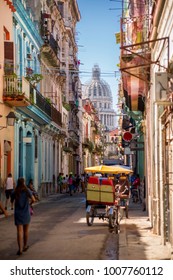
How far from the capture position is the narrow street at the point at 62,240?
996 cm

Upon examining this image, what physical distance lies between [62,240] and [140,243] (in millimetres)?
1551

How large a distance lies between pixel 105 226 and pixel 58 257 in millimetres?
5733

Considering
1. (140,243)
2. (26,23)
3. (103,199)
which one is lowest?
(140,243)

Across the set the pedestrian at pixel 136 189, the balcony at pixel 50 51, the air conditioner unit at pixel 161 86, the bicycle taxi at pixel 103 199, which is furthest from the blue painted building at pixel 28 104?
the air conditioner unit at pixel 161 86

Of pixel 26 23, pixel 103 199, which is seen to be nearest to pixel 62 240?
pixel 103 199

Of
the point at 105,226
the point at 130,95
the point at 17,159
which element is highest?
the point at 130,95

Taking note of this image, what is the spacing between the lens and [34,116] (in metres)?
26.9

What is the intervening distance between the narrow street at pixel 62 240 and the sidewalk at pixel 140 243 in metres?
0.21

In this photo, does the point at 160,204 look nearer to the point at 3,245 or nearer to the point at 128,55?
the point at 3,245

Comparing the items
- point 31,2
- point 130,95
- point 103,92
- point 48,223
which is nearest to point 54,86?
point 31,2

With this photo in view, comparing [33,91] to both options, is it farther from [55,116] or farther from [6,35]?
[55,116]

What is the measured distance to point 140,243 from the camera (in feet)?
37.6

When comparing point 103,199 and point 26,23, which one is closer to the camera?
point 103,199

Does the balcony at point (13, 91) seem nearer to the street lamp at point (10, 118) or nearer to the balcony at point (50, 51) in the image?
the street lamp at point (10, 118)
